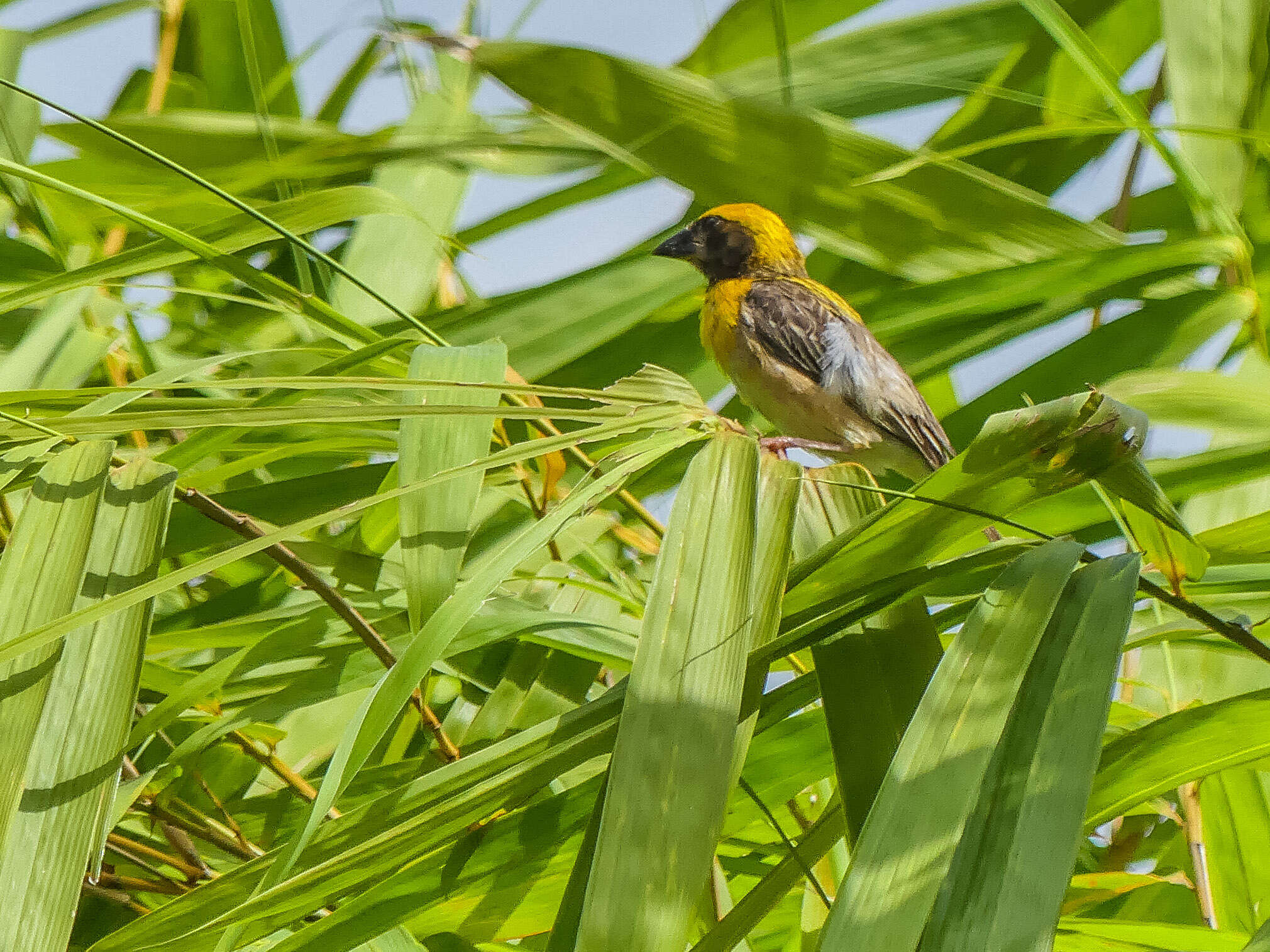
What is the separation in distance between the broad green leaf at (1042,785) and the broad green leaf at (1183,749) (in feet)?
0.63

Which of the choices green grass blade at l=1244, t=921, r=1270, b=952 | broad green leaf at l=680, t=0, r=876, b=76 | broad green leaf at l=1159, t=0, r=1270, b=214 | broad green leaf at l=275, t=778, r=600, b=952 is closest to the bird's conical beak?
broad green leaf at l=680, t=0, r=876, b=76

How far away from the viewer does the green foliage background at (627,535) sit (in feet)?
2.24

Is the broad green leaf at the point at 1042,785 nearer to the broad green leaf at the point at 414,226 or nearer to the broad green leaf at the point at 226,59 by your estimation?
the broad green leaf at the point at 414,226

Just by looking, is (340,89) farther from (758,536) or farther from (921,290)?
(758,536)

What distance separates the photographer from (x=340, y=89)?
2441mm

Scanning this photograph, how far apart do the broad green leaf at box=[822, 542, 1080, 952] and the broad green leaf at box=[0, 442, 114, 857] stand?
496mm

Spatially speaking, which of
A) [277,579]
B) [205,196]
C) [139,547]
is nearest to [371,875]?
[139,547]

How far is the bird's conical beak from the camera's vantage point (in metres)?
2.03

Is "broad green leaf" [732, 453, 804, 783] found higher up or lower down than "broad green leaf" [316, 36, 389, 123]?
lower down

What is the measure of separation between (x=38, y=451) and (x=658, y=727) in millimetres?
462

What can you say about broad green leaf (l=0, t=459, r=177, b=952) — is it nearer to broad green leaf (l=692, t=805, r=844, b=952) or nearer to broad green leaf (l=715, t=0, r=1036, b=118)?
broad green leaf (l=692, t=805, r=844, b=952)

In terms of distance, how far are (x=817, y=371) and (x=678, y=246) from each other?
1.22 ft

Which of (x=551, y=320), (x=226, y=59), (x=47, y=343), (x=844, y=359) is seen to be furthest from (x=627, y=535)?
(x=226, y=59)

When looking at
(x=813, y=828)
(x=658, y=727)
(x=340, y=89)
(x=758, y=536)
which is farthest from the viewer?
(x=340, y=89)
